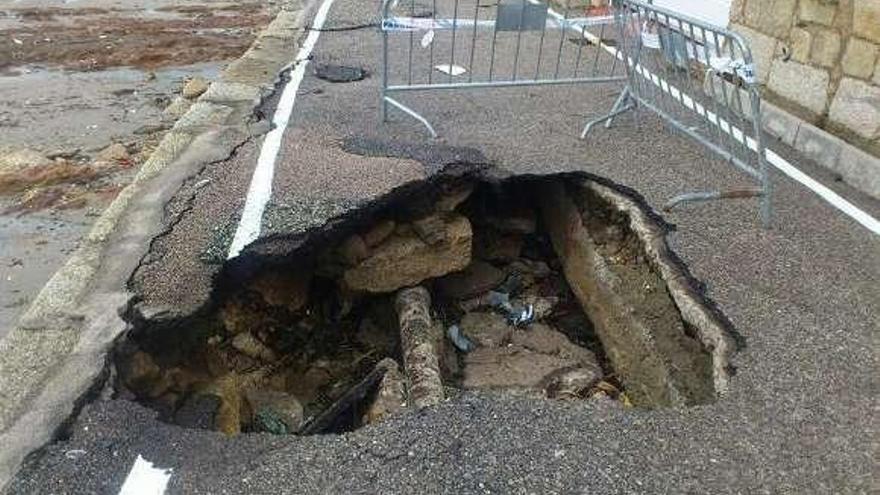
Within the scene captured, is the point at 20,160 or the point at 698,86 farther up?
the point at 698,86

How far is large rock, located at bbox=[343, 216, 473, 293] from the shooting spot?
4.52 meters

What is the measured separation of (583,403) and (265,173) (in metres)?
2.81

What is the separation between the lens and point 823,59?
18.7 feet

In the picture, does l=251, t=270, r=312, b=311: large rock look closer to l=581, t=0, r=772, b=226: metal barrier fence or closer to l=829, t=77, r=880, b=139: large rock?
l=581, t=0, r=772, b=226: metal barrier fence

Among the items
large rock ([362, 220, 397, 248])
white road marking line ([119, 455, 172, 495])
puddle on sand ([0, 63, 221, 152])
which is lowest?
puddle on sand ([0, 63, 221, 152])

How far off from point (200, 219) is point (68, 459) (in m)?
1.88

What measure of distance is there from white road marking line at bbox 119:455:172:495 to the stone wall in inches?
203

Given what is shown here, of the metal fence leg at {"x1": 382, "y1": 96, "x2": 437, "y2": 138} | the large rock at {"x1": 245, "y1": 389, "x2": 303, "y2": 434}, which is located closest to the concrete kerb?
the large rock at {"x1": 245, "y1": 389, "x2": 303, "y2": 434}

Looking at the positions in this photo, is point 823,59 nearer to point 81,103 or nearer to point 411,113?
point 411,113

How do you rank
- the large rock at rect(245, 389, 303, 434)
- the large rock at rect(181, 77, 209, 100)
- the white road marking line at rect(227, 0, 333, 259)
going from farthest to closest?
the large rock at rect(181, 77, 209, 100) < the white road marking line at rect(227, 0, 333, 259) < the large rock at rect(245, 389, 303, 434)

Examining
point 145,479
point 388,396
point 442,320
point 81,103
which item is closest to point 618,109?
point 442,320

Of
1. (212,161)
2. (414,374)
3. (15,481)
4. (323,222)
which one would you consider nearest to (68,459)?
(15,481)

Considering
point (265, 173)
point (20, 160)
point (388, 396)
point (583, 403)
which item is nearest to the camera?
point (583, 403)

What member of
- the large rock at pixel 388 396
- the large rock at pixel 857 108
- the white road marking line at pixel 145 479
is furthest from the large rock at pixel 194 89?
the white road marking line at pixel 145 479
